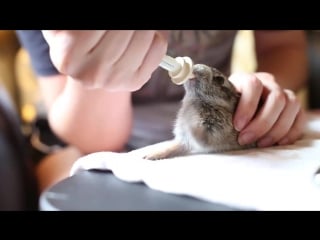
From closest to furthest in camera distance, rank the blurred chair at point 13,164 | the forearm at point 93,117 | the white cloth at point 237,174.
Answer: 1. the white cloth at point 237,174
2. the forearm at point 93,117
3. the blurred chair at point 13,164

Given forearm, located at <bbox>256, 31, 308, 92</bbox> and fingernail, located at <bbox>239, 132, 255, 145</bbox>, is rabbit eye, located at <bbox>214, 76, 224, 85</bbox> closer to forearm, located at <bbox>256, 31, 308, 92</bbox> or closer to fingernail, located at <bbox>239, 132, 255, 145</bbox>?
fingernail, located at <bbox>239, 132, 255, 145</bbox>

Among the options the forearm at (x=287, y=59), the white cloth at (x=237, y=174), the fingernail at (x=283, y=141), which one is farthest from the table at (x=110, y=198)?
the forearm at (x=287, y=59)

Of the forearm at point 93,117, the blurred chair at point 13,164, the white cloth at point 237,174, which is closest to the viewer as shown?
the white cloth at point 237,174

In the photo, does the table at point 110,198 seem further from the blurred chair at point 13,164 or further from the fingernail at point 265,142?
the blurred chair at point 13,164

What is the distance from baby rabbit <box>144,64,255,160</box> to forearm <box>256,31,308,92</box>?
0.71ft

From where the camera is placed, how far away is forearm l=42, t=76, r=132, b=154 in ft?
1.57

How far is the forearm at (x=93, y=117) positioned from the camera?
48 centimetres

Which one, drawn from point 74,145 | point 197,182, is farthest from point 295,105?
point 74,145

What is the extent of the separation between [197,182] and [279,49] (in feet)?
1.28

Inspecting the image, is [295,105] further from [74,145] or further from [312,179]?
[74,145]

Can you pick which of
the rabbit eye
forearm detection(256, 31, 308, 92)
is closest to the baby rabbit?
the rabbit eye

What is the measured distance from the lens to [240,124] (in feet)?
1.32

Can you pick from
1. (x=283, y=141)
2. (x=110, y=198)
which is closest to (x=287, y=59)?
(x=283, y=141)
